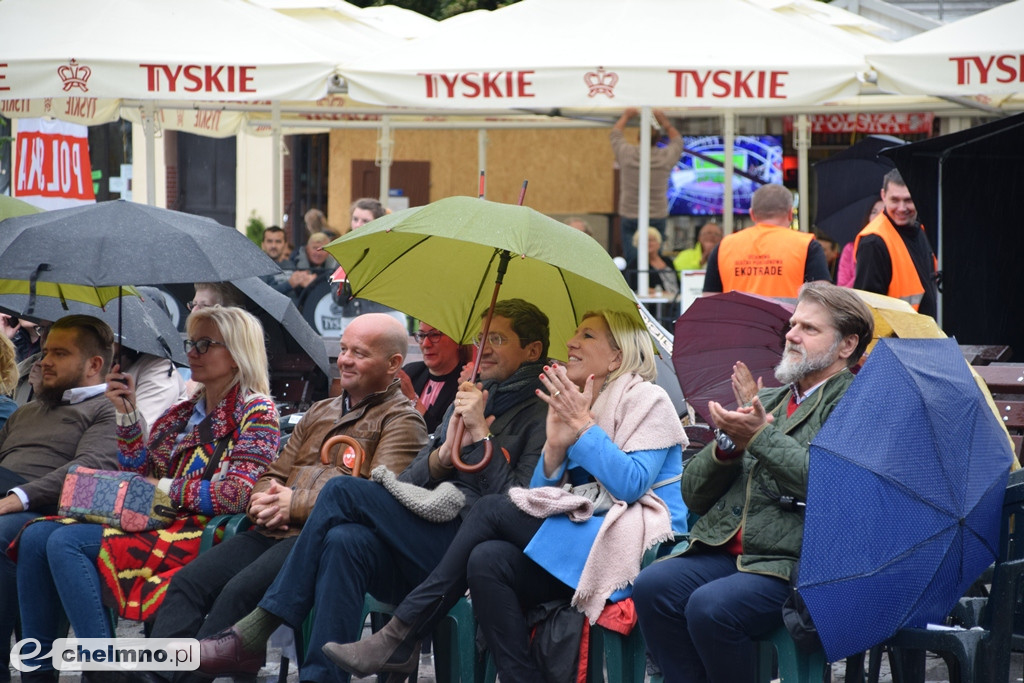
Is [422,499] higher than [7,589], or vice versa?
[422,499]

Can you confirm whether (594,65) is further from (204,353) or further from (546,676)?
(546,676)

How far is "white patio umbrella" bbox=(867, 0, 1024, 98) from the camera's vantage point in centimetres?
779

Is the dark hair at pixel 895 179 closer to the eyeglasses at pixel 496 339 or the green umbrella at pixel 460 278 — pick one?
the green umbrella at pixel 460 278

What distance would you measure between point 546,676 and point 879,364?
1521 millimetres

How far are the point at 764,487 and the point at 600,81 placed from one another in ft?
14.4

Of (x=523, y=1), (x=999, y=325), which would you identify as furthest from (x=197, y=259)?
(x=999, y=325)

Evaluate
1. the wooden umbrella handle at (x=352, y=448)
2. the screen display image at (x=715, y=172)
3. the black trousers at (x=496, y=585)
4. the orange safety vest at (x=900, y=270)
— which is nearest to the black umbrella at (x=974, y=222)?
the orange safety vest at (x=900, y=270)

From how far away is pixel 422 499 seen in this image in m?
4.98

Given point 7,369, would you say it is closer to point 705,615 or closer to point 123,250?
point 123,250

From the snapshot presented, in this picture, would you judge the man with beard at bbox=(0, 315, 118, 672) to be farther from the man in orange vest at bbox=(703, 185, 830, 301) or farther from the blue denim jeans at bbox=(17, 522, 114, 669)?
the man in orange vest at bbox=(703, 185, 830, 301)

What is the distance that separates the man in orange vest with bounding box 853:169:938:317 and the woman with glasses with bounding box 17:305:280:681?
3.74 m

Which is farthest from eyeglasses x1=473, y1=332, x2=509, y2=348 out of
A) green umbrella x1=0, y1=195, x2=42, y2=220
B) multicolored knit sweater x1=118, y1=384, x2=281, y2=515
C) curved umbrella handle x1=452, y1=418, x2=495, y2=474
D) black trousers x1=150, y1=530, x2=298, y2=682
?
green umbrella x1=0, y1=195, x2=42, y2=220

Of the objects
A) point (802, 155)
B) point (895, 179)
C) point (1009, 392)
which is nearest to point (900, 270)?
point (895, 179)

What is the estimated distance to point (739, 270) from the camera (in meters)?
7.90
